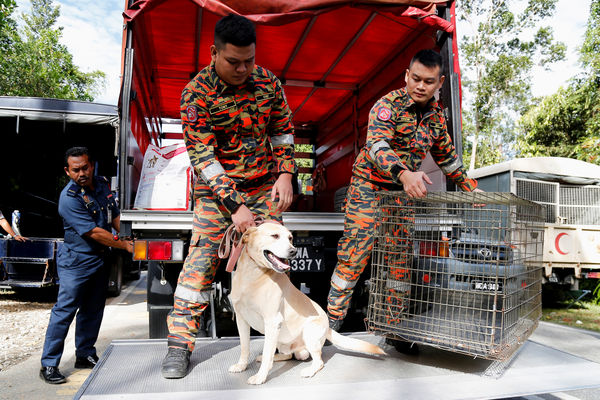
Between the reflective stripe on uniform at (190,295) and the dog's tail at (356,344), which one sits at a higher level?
the reflective stripe on uniform at (190,295)

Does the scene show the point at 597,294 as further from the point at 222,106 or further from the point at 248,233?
the point at 222,106

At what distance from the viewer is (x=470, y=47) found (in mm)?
21156

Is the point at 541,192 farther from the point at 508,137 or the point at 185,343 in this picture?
the point at 508,137

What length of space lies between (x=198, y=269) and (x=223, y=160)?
649mm

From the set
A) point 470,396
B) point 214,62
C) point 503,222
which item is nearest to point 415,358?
point 470,396

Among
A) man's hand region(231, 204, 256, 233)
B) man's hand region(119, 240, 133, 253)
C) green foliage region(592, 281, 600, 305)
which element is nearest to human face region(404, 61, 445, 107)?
man's hand region(231, 204, 256, 233)

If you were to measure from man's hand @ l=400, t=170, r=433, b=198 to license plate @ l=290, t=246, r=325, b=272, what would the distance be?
4.47 ft

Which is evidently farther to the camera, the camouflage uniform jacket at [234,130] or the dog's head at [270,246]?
the camouflage uniform jacket at [234,130]

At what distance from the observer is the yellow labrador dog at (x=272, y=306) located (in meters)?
1.98

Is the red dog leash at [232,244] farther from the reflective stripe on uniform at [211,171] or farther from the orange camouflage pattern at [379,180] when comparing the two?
the orange camouflage pattern at [379,180]

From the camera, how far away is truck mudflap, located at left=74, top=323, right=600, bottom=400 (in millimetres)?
1865

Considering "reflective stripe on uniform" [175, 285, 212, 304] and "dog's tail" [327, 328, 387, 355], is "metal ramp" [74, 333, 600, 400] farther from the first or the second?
"reflective stripe on uniform" [175, 285, 212, 304]

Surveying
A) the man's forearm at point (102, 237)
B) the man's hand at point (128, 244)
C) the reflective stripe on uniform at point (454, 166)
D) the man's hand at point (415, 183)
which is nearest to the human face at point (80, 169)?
the man's forearm at point (102, 237)

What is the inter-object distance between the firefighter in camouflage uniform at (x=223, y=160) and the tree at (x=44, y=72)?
17.9 m
